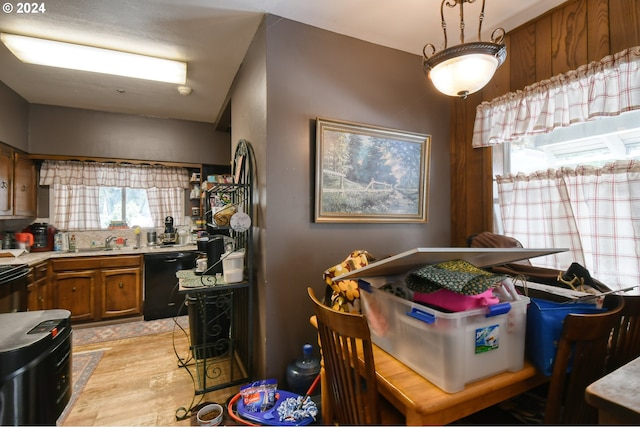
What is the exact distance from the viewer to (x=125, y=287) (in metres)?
3.39

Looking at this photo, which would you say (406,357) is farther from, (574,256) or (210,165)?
(210,165)

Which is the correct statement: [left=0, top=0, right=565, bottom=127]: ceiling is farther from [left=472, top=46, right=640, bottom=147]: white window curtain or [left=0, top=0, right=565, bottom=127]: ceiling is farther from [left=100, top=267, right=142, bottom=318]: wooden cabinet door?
[left=100, top=267, right=142, bottom=318]: wooden cabinet door

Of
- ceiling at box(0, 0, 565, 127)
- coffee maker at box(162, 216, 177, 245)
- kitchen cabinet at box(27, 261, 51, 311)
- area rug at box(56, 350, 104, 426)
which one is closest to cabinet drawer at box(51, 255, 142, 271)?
kitchen cabinet at box(27, 261, 51, 311)

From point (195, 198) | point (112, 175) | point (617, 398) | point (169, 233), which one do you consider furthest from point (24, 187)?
point (617, 398)

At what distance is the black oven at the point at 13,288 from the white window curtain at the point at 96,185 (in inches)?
48.8

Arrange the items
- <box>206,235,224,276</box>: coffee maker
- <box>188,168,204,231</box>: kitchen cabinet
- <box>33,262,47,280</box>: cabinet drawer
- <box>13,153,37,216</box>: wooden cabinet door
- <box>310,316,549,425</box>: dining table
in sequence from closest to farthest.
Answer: <box>310,316,549,425</box>: dining table → <box>206,235,224,276</box>: coffee maker → <box>33,262,47,280</box>: cabinet drawer → <box>13,153,37,216</box>: wooden cabinet door → <box>188,168,204,231</box>: kitchen cabinet

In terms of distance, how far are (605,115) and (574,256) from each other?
0.84 meters

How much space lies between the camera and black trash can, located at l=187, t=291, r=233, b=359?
2.29m

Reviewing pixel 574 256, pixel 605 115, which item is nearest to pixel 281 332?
pixel 574 256

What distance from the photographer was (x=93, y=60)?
2.25 meters

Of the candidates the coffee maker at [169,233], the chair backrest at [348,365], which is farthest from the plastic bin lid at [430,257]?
the coffee maker at [169,233]

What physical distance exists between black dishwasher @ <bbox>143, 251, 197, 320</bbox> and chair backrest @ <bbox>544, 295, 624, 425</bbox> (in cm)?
358

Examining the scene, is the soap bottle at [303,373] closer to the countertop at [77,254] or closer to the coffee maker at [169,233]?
the countertop at [77,254]

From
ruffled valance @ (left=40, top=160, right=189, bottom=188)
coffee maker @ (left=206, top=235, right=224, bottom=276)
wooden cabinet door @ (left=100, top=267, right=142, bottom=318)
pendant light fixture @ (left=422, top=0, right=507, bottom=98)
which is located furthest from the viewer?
ruffled valance @ (left=40, top=160, right=189, bottom=188)
